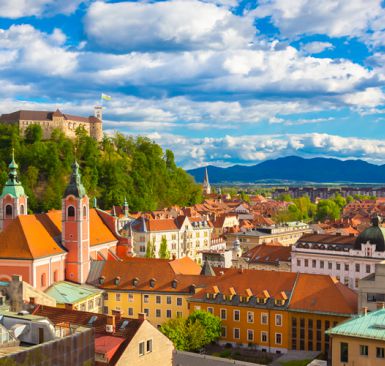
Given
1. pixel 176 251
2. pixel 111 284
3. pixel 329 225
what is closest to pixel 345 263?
pixel 111 284

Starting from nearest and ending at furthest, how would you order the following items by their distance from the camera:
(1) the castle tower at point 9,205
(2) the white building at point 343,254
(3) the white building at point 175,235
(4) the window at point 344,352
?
(4) the window at point 344,352
(1) the castle tower at point 9,205
(2) the white building at point 343,254
(3) the white building at point 175,235

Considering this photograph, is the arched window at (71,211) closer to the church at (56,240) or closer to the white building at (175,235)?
the church at (56,240)

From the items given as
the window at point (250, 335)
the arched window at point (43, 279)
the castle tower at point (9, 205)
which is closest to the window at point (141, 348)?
the window at point (250, 335)

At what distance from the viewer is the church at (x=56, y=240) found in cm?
5788

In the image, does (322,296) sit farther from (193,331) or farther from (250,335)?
(193,331)

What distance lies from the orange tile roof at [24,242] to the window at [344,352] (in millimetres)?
31440

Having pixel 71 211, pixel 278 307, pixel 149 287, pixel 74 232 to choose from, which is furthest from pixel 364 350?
pixel 71 211

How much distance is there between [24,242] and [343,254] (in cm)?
3832

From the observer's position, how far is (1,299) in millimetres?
44875

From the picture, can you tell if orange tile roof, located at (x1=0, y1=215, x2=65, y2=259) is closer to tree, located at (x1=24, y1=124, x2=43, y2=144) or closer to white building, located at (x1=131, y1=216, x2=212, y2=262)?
white building, located at (x1=131, y1=216, x2=212, y2=262)

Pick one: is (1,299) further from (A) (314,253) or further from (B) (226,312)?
(A) (314,253)

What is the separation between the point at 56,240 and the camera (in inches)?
2485

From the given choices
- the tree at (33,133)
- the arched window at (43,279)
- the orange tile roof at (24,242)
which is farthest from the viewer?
the tree at (33,133)

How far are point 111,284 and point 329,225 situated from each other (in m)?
83.7
